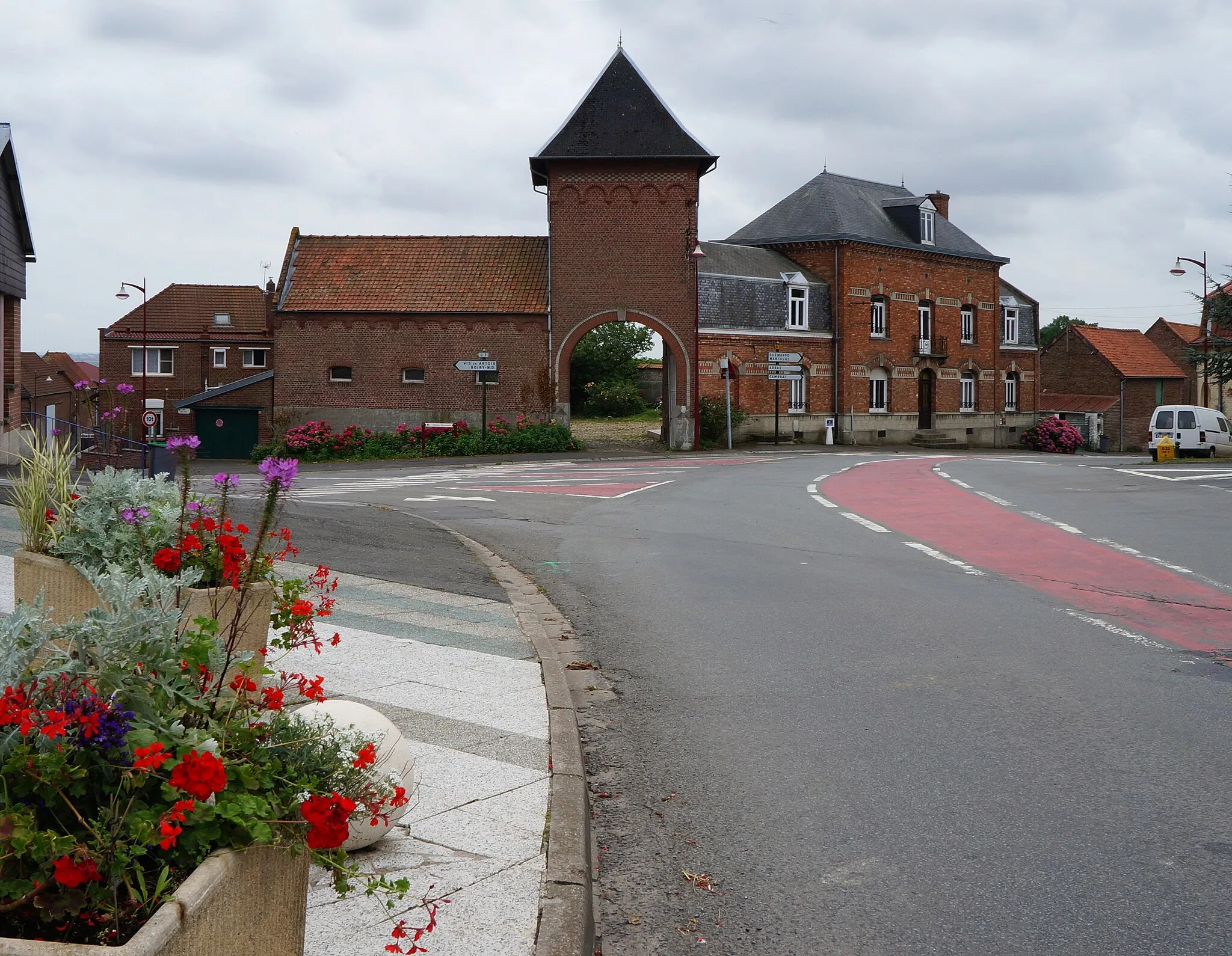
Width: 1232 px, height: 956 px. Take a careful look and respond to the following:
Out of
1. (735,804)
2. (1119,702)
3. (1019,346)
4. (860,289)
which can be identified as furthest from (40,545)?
(1019,346)

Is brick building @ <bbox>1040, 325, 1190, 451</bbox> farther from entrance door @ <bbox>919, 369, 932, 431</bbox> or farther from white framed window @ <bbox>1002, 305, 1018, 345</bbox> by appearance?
entrance door @ <bbox>919, 369, 932, 431</bbox>

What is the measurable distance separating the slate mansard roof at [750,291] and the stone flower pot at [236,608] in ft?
129

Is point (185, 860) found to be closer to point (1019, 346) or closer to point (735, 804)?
point (735, 804)

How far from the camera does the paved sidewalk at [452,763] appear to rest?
3.90m

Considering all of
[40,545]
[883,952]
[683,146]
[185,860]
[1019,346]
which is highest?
[683,146]

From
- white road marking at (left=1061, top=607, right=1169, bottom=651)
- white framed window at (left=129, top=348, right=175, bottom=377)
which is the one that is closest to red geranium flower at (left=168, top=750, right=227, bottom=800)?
white road marking at (left=1061, top=607, right=1169, bottom=651)

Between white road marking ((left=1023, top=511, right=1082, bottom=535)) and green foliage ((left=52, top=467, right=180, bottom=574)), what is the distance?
12.2 m

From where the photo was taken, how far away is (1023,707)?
6.79 metres

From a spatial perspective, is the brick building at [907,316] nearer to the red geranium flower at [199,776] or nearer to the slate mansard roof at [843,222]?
the slate mansard roof at [843,222]

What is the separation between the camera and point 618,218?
42.8m

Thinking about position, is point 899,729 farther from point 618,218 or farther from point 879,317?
point 879,317

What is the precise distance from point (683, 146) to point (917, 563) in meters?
32.5

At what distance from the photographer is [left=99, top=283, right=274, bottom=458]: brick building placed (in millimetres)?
64062

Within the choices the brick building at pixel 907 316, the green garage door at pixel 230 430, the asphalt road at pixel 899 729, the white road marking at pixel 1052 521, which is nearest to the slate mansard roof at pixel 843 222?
the brick building at pixel 907 316
